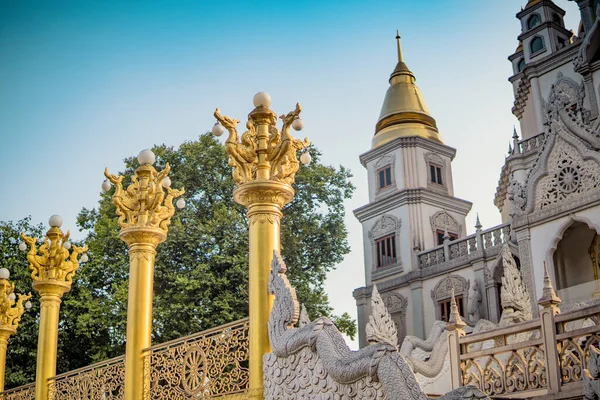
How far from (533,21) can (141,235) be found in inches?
553

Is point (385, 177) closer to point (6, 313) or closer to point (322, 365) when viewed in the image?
point (6, 313)

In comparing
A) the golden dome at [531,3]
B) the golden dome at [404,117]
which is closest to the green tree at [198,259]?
the golden dome at [404,117]

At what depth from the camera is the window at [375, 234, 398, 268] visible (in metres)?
21.5

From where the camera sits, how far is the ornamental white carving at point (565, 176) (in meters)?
12.4

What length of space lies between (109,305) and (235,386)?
33.8 feet

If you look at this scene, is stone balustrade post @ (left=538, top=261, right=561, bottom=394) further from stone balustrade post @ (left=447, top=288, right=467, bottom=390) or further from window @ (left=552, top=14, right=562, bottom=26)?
window @ (left=552, top=14, right=562, bottom=26)

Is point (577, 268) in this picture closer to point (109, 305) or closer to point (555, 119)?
point (555, 119)

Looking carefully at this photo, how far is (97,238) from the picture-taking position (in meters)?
18.0

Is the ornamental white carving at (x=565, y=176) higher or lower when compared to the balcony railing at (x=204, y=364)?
higher

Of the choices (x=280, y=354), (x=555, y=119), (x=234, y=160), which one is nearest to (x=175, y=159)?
(x=555, y=119)

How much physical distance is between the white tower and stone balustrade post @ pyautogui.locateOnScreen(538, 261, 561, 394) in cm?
1425

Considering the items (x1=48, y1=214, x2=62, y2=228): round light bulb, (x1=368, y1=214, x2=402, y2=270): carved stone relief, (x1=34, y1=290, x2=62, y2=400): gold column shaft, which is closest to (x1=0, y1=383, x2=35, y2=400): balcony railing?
(x1=34, y1=290, x2=62, y2=400): gold column shaft

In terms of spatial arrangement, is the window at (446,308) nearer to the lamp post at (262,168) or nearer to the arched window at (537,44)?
the arched window at (537,44)

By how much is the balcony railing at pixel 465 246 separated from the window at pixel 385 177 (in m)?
2.67
